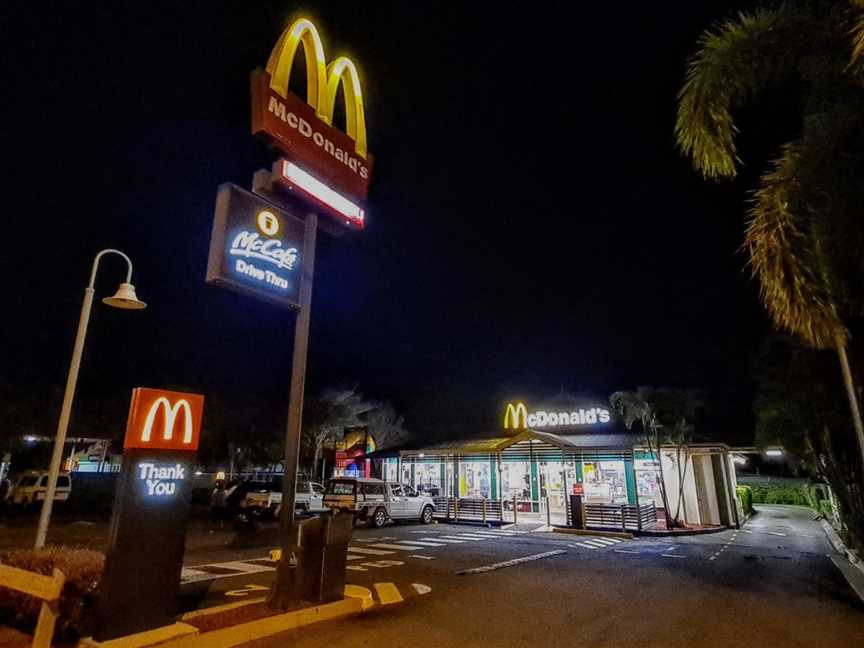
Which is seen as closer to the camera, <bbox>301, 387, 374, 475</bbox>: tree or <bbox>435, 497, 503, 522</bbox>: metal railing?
<bbox>435, 497, 503, 522</bbox>: metal railing

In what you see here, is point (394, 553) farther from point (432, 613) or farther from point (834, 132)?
point (834, 132)

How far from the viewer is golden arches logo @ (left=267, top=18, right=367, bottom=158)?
8672 mm

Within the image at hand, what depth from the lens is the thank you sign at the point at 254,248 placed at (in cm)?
721

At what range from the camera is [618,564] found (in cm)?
1152

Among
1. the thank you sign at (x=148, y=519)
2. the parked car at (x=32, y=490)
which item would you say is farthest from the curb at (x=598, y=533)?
the parked car at (x=32, y=490)

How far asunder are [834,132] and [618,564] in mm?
9678

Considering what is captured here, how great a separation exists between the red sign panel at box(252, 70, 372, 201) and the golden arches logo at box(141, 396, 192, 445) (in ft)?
14.4

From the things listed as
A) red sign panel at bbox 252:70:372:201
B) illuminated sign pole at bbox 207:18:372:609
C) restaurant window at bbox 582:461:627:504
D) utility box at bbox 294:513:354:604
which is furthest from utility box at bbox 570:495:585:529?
red sign panel at bbox 252:70:372:201

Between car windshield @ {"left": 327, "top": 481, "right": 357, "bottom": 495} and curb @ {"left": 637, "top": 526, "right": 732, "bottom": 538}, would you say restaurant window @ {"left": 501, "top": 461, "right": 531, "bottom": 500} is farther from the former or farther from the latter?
car windshield @ {"left": 327, "top": 481, "right": 357, "bottom": 495}

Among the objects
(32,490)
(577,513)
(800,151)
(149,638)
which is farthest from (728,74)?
(32,490)

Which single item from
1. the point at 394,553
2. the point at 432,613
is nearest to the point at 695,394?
the point at 394,553

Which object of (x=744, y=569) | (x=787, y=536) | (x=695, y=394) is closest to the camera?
(x=744, y=569)

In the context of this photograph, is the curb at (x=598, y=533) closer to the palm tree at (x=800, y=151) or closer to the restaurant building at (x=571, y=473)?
the restaurant building at (x=571, y=473)

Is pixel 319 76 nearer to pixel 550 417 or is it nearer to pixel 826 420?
pixel 826 420
